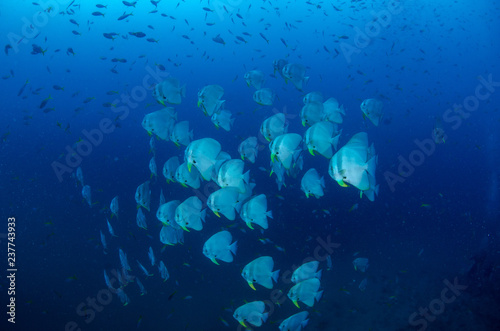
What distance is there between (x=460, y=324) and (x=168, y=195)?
38.5ft

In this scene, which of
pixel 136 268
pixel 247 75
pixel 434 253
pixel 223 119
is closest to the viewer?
pixel 223 119

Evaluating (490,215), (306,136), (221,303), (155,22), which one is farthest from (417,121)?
(155,22)

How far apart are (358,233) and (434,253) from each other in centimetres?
284

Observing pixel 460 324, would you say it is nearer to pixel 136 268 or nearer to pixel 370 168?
pixel 370 168

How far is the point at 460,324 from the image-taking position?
8.03 meters

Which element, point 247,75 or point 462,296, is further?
point 462,296

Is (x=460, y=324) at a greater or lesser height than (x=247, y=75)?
lesser

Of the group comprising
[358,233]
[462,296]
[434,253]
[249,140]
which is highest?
[249,140]

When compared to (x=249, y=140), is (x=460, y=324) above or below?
below

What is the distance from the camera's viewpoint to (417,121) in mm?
30172

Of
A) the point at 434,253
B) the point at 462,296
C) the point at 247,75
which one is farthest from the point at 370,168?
the point at 434,253

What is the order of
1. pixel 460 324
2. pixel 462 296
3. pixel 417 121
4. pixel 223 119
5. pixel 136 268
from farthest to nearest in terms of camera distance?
pixel 417 121 → pixel 136 268 → pixel 462 296 → pixel 460 324 → pixel 223 119

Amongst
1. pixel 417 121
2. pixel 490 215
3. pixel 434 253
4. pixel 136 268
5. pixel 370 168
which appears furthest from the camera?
pixel 417 121

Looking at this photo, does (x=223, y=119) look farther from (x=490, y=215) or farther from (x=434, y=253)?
(x=490, y=215)
